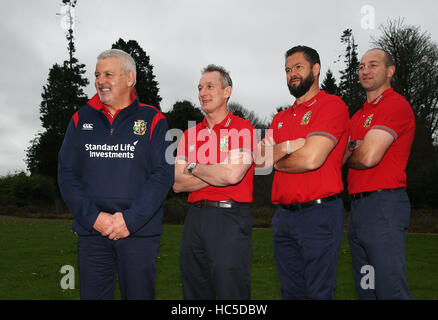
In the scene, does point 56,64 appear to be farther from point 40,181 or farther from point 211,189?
point 211,189

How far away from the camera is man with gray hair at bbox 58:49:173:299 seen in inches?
158

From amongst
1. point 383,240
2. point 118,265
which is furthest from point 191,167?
point 383,240

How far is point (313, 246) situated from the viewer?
4242 millimetres

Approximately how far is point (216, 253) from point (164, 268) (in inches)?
324

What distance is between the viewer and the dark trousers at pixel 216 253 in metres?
4.30

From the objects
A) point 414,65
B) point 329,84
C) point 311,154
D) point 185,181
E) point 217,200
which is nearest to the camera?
point 311,154

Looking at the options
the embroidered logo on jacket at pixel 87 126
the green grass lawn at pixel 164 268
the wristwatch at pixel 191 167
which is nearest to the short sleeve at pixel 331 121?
the wristwatch at pixel 191 167

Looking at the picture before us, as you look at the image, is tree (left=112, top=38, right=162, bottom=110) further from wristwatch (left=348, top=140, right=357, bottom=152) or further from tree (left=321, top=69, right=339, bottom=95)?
wristwatch (left=348, top=140, right=357, bottom=152)

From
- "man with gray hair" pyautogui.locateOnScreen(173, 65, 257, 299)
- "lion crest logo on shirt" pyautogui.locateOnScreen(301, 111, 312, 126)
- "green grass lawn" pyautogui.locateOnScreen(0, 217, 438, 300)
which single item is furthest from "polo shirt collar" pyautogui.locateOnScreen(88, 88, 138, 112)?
"green grass lawn" pyautogui.locateOnScreen(0, 217, 438, 300)

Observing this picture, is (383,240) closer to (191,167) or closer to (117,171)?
(191,167)

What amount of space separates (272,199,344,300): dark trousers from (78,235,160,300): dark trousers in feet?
4.58

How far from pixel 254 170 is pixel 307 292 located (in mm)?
1422

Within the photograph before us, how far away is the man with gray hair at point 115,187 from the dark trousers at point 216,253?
1.50 ft
